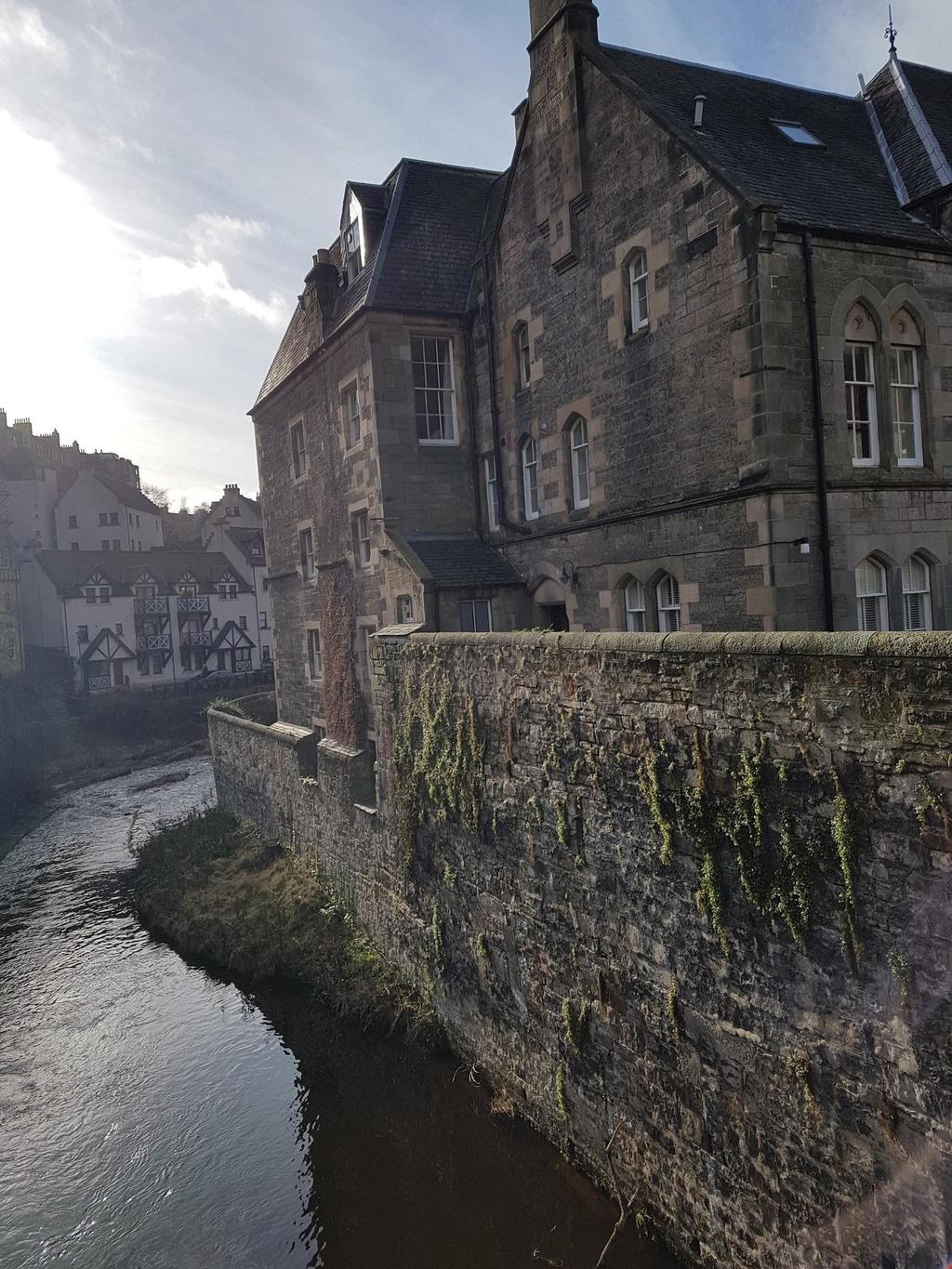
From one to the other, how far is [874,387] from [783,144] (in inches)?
Result: 177

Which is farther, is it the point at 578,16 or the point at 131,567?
the point at 131,567

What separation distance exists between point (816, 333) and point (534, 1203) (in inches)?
440

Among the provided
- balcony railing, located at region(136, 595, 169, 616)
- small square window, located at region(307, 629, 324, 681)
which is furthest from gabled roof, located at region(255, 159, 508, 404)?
balcony railing, located at region(136, 595, 169, 616)

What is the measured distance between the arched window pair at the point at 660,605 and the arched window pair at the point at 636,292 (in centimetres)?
402

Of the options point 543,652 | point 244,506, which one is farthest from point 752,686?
point 244,506

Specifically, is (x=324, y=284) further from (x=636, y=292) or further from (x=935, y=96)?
(x=935, y=96)

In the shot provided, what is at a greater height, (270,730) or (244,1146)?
(270,730)

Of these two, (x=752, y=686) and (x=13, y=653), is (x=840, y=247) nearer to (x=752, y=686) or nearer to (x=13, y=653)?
(x=752, y=686)

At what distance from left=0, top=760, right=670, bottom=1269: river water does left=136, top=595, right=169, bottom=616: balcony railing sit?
42.2 m

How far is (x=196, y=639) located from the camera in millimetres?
60438

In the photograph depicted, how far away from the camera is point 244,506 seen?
250 ft

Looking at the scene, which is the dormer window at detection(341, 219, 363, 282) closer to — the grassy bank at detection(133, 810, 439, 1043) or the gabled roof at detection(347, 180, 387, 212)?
the gabled roof at detection(347, 180, 387, 212)

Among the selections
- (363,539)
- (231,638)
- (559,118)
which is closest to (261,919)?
(363,539)

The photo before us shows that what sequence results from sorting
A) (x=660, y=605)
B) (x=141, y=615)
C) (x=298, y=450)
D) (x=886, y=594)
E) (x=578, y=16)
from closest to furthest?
(x=886, y=594) < (x=660, y=605) < (x=578, y=16) < (x=298, y=450) < (x=141, y=615)
